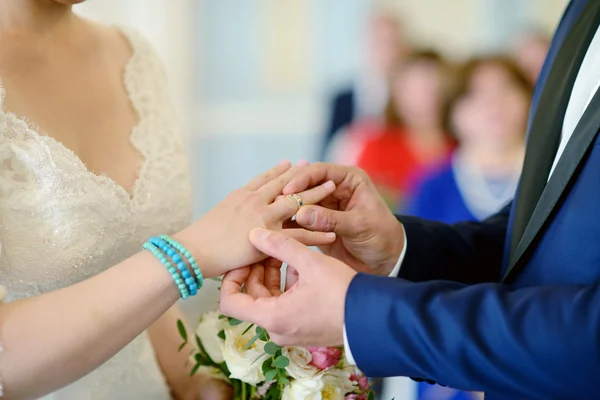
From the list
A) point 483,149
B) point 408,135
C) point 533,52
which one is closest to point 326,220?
point 483,149

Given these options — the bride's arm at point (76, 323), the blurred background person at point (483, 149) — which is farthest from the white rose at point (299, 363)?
the blurred background person at point (483, 149)

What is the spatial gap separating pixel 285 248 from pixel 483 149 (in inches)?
109

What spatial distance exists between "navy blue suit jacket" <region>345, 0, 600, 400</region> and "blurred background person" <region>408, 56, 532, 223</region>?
226cm

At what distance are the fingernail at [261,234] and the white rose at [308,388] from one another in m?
0.25

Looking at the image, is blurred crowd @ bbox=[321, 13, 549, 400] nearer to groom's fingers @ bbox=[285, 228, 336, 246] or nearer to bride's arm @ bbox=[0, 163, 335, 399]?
groom's fingers @ bbox=[285, 228, 336, 246]

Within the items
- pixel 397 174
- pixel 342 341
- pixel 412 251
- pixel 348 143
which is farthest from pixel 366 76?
pixel 342 341

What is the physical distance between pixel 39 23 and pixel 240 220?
1.93ft

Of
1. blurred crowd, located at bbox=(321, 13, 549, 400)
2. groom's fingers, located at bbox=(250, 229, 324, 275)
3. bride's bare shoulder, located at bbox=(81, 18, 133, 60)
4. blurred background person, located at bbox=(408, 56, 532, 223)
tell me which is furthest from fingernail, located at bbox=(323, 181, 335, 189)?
blurred background person, located at bbox=(408, 56, 532, 223)

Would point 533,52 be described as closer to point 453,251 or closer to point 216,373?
point 453,251

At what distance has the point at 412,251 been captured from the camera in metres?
1.58

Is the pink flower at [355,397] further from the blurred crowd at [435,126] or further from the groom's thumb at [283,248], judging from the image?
the blurred crowd at [435,126]

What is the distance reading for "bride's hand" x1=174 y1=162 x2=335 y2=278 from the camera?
4.17 feet

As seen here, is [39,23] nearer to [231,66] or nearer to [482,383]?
[482,383]

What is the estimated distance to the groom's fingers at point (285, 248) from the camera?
118 centimetres
